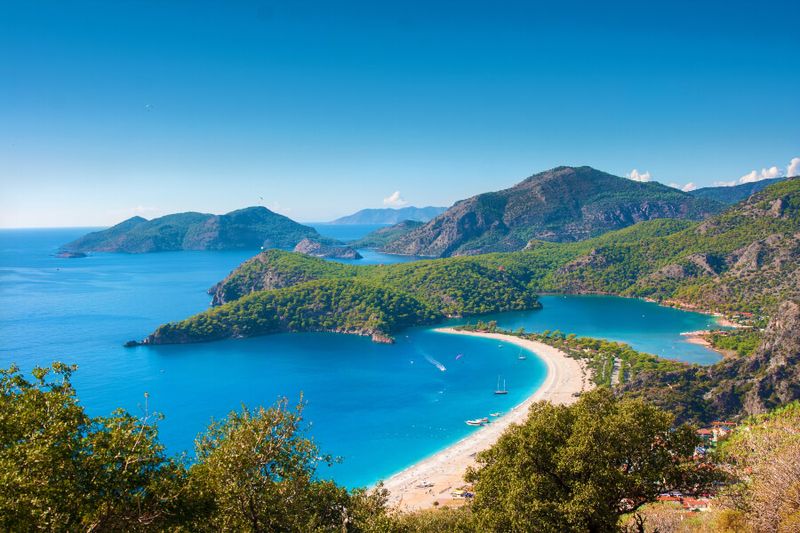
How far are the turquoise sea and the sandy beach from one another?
8.04ft

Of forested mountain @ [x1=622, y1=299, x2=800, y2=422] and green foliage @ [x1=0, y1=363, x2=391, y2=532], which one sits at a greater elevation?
green foliage @ [x1=0, y1=363, x2=391, y2=532]

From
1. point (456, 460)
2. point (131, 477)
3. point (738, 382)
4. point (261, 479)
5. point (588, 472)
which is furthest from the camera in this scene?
point (738, 382)

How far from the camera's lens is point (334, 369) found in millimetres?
98375

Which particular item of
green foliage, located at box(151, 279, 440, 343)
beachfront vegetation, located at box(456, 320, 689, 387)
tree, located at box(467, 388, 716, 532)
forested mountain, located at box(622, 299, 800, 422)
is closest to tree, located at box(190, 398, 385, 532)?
tree, located at box(467, 388, 716, 532)

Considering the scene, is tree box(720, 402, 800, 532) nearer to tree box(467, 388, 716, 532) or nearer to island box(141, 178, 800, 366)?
tree box(467, 388, 716, 532)

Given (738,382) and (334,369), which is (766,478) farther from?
(334,369)

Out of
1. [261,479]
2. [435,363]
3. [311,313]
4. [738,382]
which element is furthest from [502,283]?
[261,479]

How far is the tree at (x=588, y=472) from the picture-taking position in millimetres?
18781

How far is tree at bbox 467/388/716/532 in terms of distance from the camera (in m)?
18.8

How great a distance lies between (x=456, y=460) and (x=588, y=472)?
1725 inches

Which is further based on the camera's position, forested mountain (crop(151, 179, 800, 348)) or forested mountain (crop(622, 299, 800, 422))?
forested mountain (crop(151, 179, 800, 348))

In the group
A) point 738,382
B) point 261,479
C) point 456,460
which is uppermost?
point 261,479

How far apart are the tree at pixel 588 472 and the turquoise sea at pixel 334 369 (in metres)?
41.4

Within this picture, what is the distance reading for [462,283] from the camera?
160m
